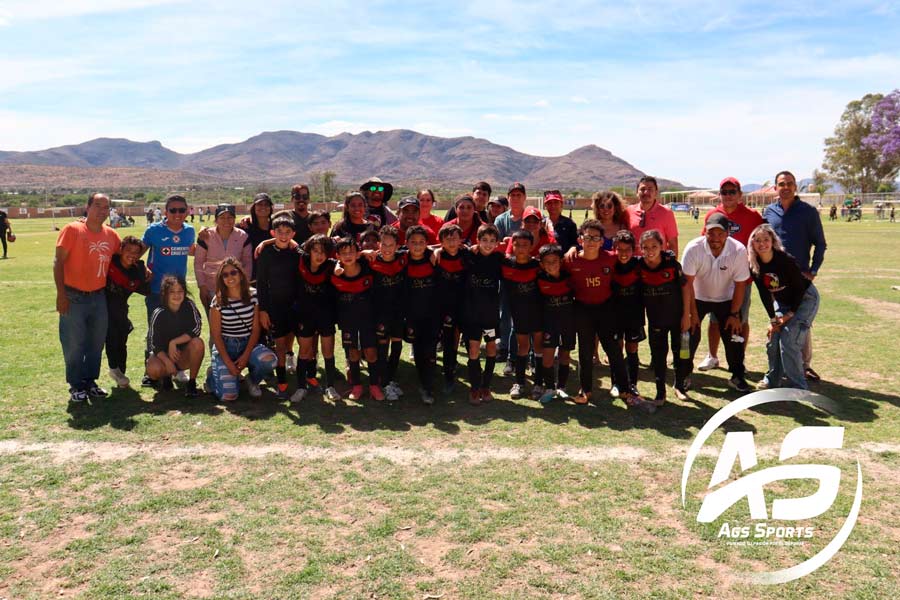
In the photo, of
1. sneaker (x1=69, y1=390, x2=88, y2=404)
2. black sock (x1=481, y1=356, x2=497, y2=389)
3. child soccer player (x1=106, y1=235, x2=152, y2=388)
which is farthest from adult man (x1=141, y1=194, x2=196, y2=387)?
black sock (x1=481, y1=356, x2=497, y2=389)

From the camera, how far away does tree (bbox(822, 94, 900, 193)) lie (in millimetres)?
70062

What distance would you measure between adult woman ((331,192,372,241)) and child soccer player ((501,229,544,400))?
2.09m

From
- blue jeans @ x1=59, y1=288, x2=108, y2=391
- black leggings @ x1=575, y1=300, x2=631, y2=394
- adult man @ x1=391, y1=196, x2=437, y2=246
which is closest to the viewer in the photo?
black leggings @ x1=575, y1=300, x2=631, y2=394

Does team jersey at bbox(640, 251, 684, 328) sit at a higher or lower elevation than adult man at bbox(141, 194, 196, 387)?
lower

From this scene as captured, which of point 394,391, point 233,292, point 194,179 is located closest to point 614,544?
point 394,391

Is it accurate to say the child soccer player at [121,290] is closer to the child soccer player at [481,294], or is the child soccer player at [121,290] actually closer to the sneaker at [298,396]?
the sneaker at [298,396]

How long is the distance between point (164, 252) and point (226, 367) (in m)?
1.69

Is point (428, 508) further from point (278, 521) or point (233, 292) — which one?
point (233, 292)

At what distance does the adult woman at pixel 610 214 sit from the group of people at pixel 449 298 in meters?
0.02

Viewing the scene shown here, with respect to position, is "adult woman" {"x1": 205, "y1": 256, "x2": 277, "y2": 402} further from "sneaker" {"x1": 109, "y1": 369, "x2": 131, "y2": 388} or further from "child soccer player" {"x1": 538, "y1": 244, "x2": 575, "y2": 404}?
"child soccer player" {"x1": 538, "y1": 244, "x2": 575, "y2": 404}

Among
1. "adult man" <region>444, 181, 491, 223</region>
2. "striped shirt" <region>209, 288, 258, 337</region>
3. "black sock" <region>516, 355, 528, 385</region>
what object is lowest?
"black sock" <region>516, 355, 528, 385</region>

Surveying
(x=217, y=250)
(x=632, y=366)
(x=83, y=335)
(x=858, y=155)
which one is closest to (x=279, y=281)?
(x=217, y=250)

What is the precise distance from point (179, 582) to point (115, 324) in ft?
14.1

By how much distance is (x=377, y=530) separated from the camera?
3.87 m
